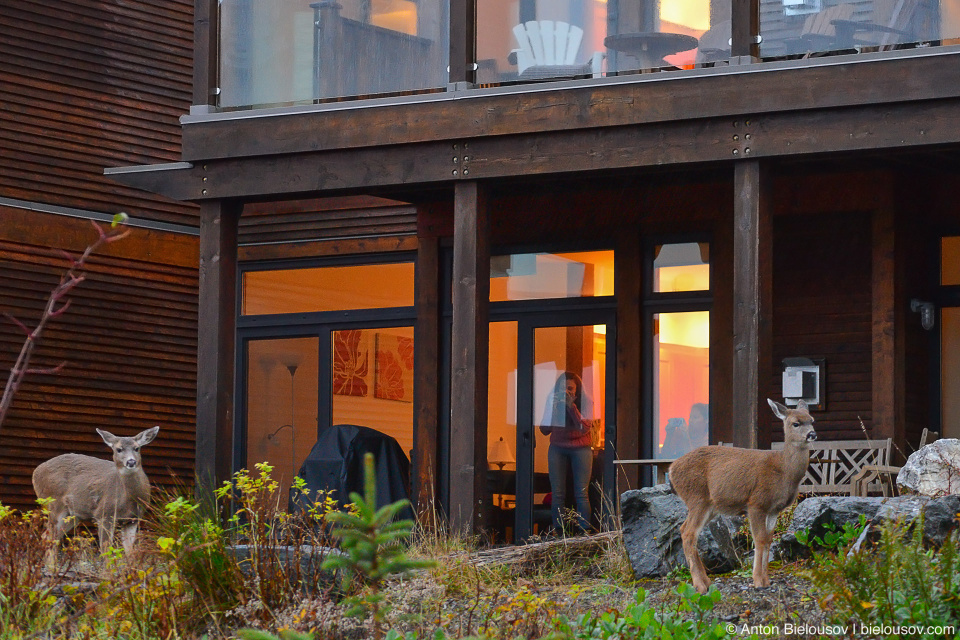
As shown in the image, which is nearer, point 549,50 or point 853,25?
point 853,25

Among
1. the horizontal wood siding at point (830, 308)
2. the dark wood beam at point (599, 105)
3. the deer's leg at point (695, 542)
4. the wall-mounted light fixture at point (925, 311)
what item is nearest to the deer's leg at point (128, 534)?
the dark wood beam at point (599, 105)

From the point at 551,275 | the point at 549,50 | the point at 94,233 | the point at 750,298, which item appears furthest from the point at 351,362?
the point at 750,298

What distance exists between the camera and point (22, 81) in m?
13.4

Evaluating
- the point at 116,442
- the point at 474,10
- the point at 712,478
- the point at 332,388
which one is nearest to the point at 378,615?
the point at 712,478

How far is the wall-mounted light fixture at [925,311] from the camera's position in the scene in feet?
37.6

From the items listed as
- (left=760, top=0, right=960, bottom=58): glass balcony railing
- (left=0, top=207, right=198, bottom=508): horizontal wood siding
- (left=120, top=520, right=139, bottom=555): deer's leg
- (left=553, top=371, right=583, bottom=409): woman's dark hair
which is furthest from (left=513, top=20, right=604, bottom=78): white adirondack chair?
(left=0, top=207, right=198, bottom=508): horizontal wood siding

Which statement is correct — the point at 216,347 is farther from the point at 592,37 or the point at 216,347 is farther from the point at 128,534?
the point at 592,37

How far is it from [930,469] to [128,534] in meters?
5.35

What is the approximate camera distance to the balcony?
31.3ft

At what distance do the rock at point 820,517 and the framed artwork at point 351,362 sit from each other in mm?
6496

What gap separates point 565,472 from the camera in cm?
1269

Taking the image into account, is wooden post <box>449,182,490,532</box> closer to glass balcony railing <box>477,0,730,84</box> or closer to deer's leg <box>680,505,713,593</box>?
glass balcony railing <box>477,0,730,84</box>

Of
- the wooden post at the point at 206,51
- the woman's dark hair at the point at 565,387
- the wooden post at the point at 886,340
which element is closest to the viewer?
the wooden post at the point at 886,340

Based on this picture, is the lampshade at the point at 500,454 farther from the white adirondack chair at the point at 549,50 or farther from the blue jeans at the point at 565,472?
the white adirondack chair at the point at 549,50
